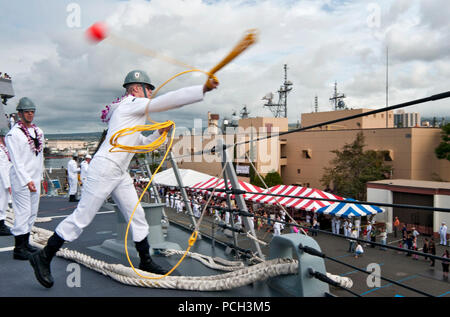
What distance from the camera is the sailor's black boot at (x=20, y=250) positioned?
11.2 ft

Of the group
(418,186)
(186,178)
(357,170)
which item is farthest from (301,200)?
(357,170)

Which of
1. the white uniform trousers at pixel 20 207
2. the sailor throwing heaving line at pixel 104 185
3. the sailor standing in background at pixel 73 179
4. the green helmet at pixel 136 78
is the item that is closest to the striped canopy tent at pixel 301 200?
the sailor standing in background at pixel 73 179

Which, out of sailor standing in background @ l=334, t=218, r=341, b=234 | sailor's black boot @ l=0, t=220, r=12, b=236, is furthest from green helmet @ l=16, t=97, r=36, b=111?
sailor standing in background @ l=334, t=218, r=341, b=234

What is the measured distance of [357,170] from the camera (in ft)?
87.6

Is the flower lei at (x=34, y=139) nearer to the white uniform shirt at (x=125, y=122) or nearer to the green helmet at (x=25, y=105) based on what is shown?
the green helmet at (x=25, y=105)

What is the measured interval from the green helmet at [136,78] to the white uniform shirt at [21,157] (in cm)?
128

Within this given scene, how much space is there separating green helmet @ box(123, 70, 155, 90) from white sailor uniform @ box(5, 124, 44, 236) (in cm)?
130

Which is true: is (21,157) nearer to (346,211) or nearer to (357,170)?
(346,211)

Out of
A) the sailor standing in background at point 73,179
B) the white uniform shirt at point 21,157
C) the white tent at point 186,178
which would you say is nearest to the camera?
the white uniform shirt at point 21,157

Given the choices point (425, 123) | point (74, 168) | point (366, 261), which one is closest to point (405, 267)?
point (366, 261)

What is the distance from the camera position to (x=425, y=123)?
117ft

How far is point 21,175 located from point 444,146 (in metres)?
31.2

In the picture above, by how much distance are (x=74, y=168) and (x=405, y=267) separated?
1306cm
